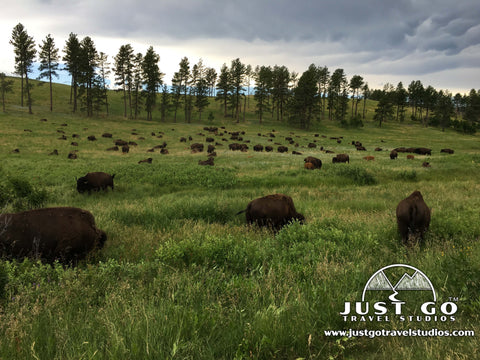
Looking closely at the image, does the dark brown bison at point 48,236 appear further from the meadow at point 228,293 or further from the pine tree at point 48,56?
the pine tree at point 48,56

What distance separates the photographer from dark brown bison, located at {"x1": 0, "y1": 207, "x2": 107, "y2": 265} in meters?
4.80

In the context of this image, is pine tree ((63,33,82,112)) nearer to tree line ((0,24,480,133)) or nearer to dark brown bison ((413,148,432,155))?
tree line ((0,24,480,133))

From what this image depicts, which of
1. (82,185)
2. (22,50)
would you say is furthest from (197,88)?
(82,185)

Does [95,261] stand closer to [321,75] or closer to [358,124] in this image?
[358,124]

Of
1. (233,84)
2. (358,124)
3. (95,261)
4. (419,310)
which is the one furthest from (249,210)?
(358,124)

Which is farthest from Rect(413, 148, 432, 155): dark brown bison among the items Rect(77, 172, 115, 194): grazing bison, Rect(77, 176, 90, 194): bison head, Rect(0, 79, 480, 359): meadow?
Rect(77, 176, 90, 194): bison head

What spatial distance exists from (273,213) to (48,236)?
18.5 ft

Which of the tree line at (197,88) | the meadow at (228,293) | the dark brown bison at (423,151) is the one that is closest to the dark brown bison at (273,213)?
the meadow at (228,293)

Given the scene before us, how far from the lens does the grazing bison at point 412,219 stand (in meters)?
5.78

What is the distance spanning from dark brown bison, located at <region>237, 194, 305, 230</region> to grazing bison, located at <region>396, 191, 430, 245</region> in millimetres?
2755

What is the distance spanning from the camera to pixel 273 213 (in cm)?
770

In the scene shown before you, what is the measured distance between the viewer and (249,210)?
8.04 m

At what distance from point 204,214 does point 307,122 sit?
2565 inches

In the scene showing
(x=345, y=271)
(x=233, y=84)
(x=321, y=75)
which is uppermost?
(x=321, y=75)
